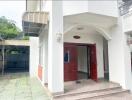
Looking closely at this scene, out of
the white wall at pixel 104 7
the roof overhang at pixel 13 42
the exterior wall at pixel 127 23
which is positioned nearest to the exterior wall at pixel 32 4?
the roof overhang at pixel 13 42

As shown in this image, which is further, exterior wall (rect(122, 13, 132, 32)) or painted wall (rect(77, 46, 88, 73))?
painted wall (rect(77, 46, 88, 73))

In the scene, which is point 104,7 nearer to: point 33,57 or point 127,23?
point 127,23

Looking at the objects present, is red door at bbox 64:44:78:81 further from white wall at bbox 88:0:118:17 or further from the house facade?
white wall at bbox 88:0:118:17

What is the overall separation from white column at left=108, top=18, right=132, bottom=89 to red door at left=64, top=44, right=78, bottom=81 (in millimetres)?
2586

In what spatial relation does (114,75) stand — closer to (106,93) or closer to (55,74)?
(106,93)

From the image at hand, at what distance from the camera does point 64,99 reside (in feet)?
22.7

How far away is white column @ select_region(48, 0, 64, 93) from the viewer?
7.21 meters

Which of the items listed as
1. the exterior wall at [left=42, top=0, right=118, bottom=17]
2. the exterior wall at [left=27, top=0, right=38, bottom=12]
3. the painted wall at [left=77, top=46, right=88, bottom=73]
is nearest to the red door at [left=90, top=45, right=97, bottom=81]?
the painted wall at [left=77, top=46, right=88, bottom=73]

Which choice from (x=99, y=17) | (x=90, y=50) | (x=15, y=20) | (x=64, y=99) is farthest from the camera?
(x=15, y=20)

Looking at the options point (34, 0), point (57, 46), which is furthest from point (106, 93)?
point (34, 0)

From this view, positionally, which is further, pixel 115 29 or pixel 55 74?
pixel 115 29

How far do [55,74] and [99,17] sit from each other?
3918mm

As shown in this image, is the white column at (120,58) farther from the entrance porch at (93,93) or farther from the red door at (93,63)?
the red door at (93,63)

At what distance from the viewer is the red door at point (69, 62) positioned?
10148mm
